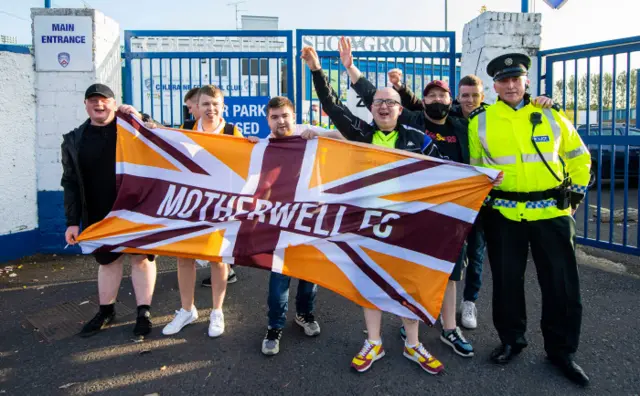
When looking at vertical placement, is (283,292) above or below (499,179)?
below

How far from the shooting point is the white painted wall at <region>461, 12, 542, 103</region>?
5.72 metres

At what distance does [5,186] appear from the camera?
552 centimetres

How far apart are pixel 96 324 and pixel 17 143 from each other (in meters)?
3.18

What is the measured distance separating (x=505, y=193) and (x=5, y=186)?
5.71m

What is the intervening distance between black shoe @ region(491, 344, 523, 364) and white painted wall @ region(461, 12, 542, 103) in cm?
361

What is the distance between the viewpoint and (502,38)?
5770 mm

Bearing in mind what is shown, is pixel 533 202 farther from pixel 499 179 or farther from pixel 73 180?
pixel 73 180

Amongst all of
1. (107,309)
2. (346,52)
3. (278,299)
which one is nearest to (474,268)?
(278,299)

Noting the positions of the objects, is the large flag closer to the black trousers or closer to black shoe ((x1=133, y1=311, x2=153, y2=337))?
the black trousers

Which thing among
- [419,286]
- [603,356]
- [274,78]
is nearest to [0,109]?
[274,78]

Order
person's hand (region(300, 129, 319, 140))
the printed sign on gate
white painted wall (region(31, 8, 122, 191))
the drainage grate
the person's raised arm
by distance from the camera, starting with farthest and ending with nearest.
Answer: the printed sign on gate
white painted wall (region(31, 8, 122, 191))
the drainage grate
person's hand (region(300, 129, 319, 140))
the person's raised arm

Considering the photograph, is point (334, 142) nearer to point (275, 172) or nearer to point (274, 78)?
point (275, 172)

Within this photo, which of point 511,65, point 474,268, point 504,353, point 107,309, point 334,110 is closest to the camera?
point 511,65

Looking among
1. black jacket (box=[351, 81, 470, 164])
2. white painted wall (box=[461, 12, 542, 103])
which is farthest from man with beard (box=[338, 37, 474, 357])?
white painted wall (box=[461, 12, 542, 103])
